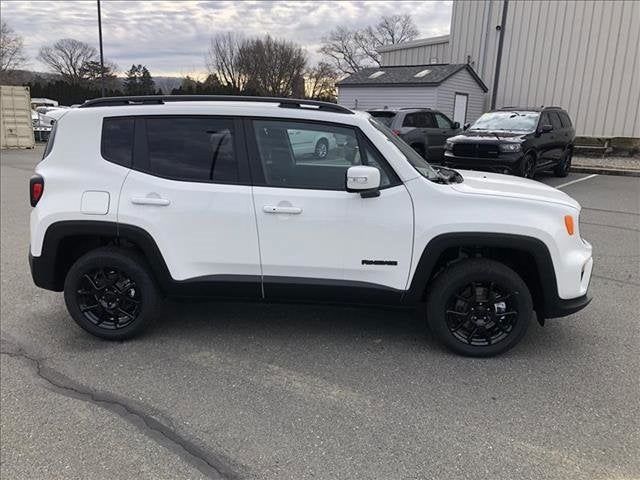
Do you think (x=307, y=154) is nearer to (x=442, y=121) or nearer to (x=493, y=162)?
(x=493, y=162)

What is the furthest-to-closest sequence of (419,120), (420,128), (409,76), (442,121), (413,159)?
1. (409,76)
2. (442,121)
3. (419,120)
4. (420,128)
5. (413,159)

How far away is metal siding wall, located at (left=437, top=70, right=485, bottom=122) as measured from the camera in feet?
72.9

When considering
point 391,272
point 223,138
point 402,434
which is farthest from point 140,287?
point 402,434

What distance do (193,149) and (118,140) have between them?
0.58 m

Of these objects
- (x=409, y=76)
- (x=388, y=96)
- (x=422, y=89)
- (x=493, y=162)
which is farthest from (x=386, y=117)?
(x=409, y=76)

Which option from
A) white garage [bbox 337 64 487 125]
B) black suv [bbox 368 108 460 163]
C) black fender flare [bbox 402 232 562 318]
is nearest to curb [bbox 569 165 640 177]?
black suv [bbox 368 108 460 163]

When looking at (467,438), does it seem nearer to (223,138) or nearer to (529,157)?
(223,138)

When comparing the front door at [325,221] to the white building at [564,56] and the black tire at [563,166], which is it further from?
the white building at [564,56]

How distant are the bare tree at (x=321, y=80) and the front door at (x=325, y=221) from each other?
59.1m

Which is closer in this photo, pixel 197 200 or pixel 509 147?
pixel 197 200

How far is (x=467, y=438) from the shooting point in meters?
2.92

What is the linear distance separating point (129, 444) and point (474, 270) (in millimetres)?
→ 2398

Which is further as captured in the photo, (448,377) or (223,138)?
(223,138)

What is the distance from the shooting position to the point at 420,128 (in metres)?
14.6
